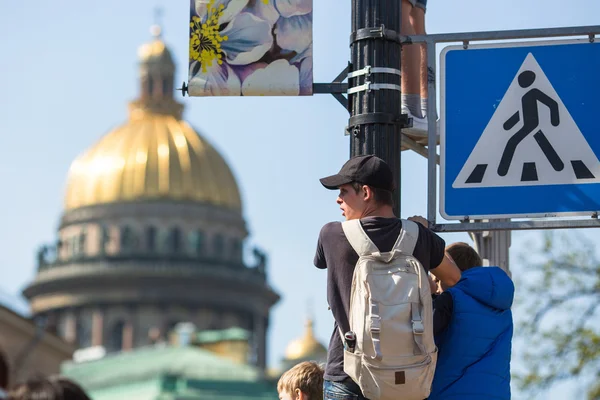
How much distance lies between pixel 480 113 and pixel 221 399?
76019 mm

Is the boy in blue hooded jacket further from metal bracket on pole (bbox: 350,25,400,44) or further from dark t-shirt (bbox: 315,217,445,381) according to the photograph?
metal bracket on pole (bbox: 350,25,400,44)

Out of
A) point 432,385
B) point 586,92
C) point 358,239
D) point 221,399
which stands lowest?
point 221,399

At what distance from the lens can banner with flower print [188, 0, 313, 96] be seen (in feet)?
25.2

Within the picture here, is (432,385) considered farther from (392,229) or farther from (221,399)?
(221,399)

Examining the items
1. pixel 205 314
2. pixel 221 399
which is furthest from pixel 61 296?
pixel 221 399

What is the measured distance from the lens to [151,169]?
10456 centimetres

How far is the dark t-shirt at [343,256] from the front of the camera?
689 cm

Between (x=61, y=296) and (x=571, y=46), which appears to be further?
(x=61, y=296)

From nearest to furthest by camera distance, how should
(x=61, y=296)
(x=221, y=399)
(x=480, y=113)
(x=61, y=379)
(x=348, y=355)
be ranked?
(x=61, y=379), (x=348, y=355), (x=480, y=113), (x=221, y=399), (x=61, y=296)

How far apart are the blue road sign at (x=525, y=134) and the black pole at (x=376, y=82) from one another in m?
0.33

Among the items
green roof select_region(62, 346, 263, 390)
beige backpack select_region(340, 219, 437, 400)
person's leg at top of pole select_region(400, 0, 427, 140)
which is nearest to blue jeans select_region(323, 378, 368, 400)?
beige backpack select_region(340, 219, 437, 400)

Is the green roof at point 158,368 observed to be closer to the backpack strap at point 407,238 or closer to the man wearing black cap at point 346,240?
the man wearing black cap at point 346,240

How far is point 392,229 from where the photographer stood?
691 centimetres

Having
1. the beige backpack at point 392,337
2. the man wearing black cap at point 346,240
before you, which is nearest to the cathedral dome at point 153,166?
the man wearing black cap at point 346,240
